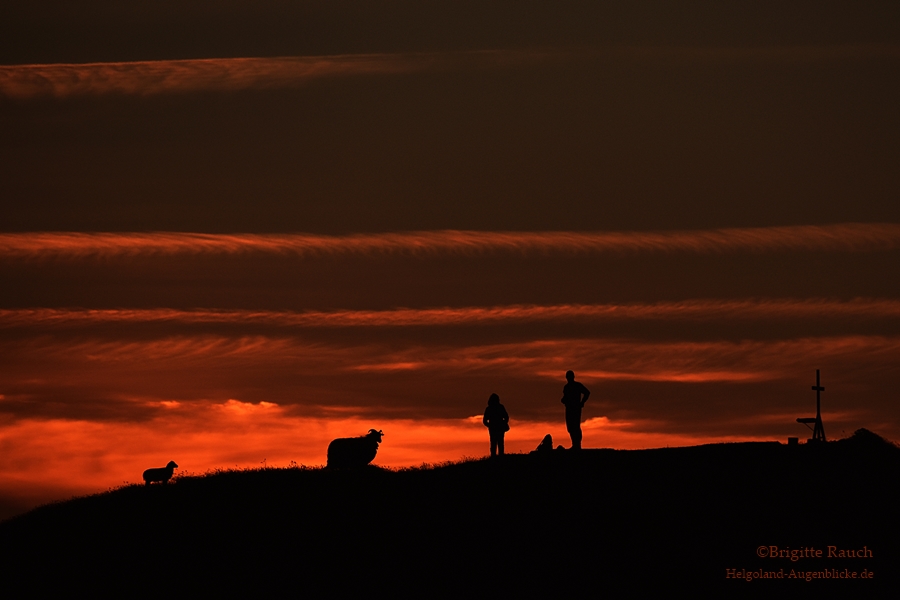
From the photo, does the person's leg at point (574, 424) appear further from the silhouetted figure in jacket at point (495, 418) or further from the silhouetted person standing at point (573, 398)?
the silhouetted figure in jacket at point (495, 418)

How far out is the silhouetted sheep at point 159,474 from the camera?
42.8 m

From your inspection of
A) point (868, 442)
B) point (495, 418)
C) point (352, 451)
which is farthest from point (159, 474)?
point (868, 442)

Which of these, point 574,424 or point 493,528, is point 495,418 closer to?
point 574,424

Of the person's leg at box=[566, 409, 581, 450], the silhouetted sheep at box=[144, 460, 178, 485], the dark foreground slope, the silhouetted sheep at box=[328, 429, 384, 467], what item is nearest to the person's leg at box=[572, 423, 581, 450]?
the person's leg at box=[566, 409, 581, 450]

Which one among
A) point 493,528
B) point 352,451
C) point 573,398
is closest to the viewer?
point 493,528

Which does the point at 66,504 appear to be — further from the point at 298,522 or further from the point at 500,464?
the point at 500,464

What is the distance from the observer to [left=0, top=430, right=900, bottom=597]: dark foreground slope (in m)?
32.4

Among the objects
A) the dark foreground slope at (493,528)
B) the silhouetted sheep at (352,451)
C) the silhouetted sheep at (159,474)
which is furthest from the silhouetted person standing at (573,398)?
the silhouetted sheep at (159,474)

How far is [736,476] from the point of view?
125 ft

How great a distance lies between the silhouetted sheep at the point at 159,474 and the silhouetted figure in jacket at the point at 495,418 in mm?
10976

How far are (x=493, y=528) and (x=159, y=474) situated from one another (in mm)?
13304

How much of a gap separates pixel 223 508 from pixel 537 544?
10.0m

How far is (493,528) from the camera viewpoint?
35281 mm

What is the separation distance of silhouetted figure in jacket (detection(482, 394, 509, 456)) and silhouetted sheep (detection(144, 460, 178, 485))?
432 inches
